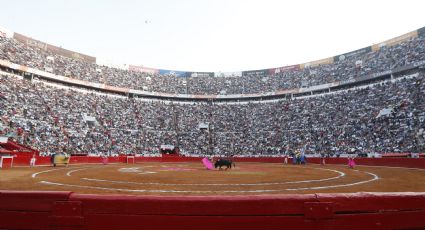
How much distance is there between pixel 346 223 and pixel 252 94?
78.1m

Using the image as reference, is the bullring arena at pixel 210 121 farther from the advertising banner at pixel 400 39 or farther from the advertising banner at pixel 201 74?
the advertising banner at pixel 201 74

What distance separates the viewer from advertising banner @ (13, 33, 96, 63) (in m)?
64.6

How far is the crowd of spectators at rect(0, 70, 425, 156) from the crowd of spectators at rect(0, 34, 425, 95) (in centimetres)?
445

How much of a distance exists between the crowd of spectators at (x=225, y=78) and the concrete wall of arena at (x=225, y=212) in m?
62.1

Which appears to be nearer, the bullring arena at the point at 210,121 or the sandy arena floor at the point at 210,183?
the sandy arena floor at the point at 210,183

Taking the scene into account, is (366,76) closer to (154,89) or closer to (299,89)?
(299,89)

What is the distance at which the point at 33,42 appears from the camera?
66.9m

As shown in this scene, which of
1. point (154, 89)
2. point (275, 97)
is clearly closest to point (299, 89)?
point (275, 97)

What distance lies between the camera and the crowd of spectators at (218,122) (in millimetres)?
45656

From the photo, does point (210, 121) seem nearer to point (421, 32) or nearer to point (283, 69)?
point (283, 69)

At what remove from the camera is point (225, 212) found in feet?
11.7

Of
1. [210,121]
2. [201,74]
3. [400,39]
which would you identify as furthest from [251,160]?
[201,74]

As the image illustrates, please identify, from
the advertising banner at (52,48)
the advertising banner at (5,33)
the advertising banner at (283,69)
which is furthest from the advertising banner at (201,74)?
the advertising banner at (5,33)

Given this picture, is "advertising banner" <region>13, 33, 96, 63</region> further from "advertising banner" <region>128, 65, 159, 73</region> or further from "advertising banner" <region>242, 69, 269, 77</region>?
"advertising banner" <region>242, 69, 269, 77</region>
